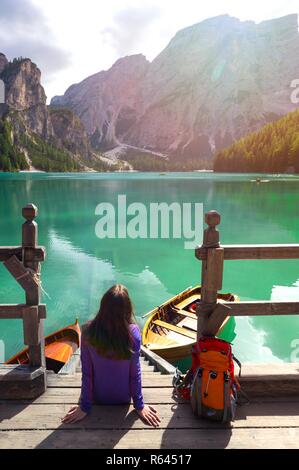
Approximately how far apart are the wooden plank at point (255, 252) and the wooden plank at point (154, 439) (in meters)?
1.88

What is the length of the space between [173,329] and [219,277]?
6396mm

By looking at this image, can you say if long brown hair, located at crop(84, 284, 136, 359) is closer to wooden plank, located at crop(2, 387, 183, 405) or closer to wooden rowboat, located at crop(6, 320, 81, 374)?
wooden plank, located at crop(2, 387, 183, 405)

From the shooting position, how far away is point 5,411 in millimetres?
4047

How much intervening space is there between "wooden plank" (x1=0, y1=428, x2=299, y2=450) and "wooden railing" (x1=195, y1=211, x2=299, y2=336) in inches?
45.6

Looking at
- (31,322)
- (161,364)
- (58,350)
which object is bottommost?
(58,350)

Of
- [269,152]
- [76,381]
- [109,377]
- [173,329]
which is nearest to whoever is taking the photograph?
[109,377]

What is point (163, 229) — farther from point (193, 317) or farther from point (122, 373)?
point (122, 373)

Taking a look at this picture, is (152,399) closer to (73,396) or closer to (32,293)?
(73,396)

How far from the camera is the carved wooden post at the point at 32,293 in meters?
4.21

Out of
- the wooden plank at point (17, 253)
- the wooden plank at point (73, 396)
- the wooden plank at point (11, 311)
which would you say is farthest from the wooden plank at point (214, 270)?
the wooden plank at point (11, 311)

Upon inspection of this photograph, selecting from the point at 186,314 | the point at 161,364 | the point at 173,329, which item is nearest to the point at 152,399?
the point at 161,364

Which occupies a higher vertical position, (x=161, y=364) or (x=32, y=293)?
(x=32, y=293)

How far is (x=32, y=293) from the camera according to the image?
14.2 feet

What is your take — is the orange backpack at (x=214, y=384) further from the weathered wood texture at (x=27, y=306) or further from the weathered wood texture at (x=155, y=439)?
the weathered wood texture at (x=27, y=306)
